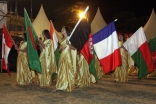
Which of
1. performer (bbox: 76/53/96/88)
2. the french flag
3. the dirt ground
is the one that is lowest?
the dirt ground

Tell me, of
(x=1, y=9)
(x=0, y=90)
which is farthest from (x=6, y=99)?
(x=1, y=9)

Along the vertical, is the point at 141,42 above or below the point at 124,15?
below

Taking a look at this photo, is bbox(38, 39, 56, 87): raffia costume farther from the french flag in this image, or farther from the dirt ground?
the french flag

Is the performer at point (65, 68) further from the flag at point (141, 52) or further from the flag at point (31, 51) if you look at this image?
the flag at point (141, 52)

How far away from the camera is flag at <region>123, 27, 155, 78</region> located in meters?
8.64

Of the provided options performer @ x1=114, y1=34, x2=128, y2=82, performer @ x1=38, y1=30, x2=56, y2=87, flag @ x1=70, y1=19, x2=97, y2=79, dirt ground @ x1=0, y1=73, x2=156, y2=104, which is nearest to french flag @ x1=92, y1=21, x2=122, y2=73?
flag @ x1=70, y1=19, x2=97, y2=79

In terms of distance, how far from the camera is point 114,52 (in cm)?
674

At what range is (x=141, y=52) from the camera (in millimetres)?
8922

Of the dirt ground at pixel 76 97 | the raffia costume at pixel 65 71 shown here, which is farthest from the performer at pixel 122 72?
the raffia costume at pixel 65 71

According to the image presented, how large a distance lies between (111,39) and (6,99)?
306cm

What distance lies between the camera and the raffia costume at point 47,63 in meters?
7.95

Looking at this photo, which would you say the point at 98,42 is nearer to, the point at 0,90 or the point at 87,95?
the point at 87,95

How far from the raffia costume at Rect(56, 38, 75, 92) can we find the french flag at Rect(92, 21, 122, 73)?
863mm

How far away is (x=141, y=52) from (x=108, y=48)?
251 cm
